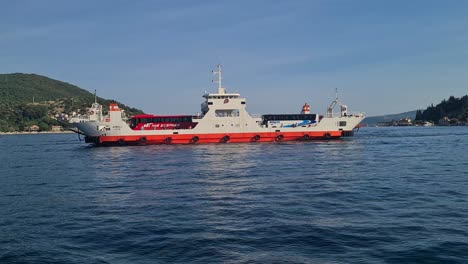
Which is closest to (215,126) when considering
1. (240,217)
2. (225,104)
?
(225,104)

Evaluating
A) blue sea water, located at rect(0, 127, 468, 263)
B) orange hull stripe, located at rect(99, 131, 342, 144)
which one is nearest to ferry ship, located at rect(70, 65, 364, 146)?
orange hull stripe, located at rect(99, 131, 342, 144)

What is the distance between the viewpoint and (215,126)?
56531mm

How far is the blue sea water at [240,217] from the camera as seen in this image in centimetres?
984

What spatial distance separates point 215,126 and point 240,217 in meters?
43.2

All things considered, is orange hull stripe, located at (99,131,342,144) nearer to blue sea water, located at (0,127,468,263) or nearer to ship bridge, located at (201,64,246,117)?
ship bridge, located at (201,64,246,117)

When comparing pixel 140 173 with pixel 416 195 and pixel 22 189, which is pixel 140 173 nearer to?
pixel 22 189

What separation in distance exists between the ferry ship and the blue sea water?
100 ft

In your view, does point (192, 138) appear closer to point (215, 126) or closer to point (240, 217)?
point (215, 126)

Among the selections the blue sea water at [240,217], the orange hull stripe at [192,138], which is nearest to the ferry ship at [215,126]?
the orange hull stripe at [192,138]

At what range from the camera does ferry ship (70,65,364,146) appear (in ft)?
182

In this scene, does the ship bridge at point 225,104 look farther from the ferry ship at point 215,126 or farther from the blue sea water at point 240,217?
the blue sea water at point 240,217

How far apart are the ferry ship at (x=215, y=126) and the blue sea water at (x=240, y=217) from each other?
30.6 metres

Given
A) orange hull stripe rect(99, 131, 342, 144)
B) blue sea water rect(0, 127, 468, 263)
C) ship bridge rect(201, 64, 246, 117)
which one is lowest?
blue sea water rect(0, 127, 468, 263)

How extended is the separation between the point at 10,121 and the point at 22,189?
179 meters
